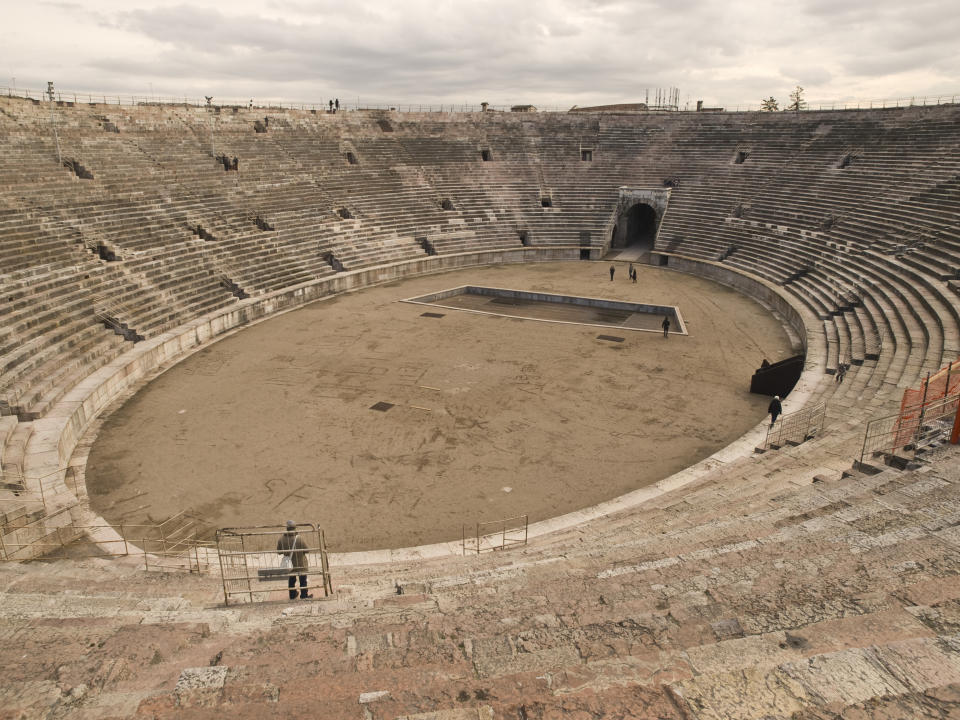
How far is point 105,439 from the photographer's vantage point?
15336 mm

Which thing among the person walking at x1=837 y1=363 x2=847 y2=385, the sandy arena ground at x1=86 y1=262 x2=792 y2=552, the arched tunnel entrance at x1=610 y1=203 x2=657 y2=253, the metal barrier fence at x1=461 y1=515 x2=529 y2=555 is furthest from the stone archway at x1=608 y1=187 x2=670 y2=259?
the metal barrier fence at x1=461 y1=515 x2=529 y2=555

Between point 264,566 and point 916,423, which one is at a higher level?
point 916,423

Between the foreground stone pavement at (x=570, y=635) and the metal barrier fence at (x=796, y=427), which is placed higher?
the foreground stone pavement at (x=570, y=635)

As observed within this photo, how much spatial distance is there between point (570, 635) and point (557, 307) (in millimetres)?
22727

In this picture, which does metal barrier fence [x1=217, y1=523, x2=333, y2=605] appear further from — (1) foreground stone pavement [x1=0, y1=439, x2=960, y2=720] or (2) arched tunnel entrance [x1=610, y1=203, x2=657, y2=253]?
(2) arched tunnel entrance [x1=610, y1=203, x2=657, y2=253]

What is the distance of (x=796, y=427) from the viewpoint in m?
14.2

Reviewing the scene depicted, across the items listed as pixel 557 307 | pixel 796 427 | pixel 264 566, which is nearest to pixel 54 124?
pixel 557 307

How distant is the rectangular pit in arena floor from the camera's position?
82.2 feet

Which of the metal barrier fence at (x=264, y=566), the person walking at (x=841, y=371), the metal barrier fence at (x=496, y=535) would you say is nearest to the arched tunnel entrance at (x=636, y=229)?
the person walking at (x=841, y=371)

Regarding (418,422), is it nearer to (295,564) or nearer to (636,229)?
(295,564)

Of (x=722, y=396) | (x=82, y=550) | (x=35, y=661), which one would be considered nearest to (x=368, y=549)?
(x=82, y=550)

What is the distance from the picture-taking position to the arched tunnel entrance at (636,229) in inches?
1608

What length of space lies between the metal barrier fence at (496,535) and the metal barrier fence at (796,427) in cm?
602

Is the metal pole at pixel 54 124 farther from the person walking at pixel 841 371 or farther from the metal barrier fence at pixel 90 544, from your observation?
the person walking at pixel 841 371
